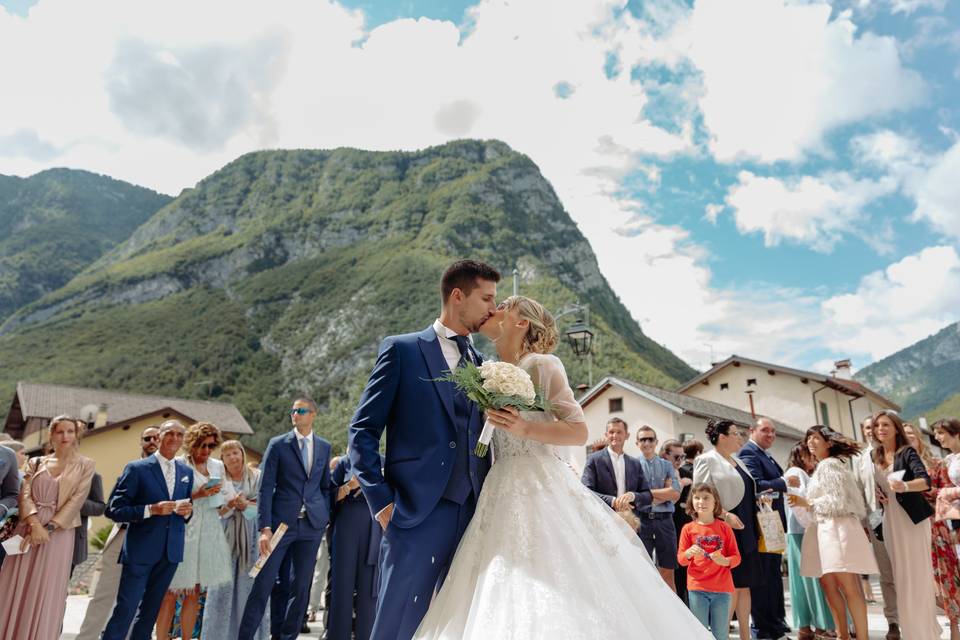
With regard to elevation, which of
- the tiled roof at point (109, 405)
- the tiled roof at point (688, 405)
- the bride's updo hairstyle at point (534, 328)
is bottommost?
the bride's updo hairstyle at point (534, 328)

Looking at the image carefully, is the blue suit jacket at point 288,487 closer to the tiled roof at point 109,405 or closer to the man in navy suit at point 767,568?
the man in navy suit at point 767,568

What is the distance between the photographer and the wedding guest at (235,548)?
21.7 ft

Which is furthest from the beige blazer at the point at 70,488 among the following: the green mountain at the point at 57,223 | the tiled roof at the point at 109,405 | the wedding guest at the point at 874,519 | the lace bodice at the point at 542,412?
the green mountain at the point at 57,223

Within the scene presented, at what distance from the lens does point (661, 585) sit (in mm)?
3264

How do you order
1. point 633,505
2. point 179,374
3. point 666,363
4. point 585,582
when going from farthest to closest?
point 666,363
point 179,374
point 633,505
point 585,582

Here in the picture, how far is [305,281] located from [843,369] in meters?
90.7

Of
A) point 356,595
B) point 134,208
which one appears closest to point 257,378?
point 356,595

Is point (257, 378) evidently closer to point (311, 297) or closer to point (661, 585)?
point (311, 297)

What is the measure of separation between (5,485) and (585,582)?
4827mm

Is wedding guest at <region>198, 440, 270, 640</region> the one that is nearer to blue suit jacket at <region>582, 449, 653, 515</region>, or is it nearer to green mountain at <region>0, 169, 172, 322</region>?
blue suit jacket at <region>582, 449, 653, 515</region>

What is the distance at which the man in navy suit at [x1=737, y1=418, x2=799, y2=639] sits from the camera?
720cm

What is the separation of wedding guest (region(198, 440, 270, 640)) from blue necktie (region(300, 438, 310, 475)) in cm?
99

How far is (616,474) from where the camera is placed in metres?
7.38

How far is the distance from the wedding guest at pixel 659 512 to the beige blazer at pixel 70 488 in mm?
5610
